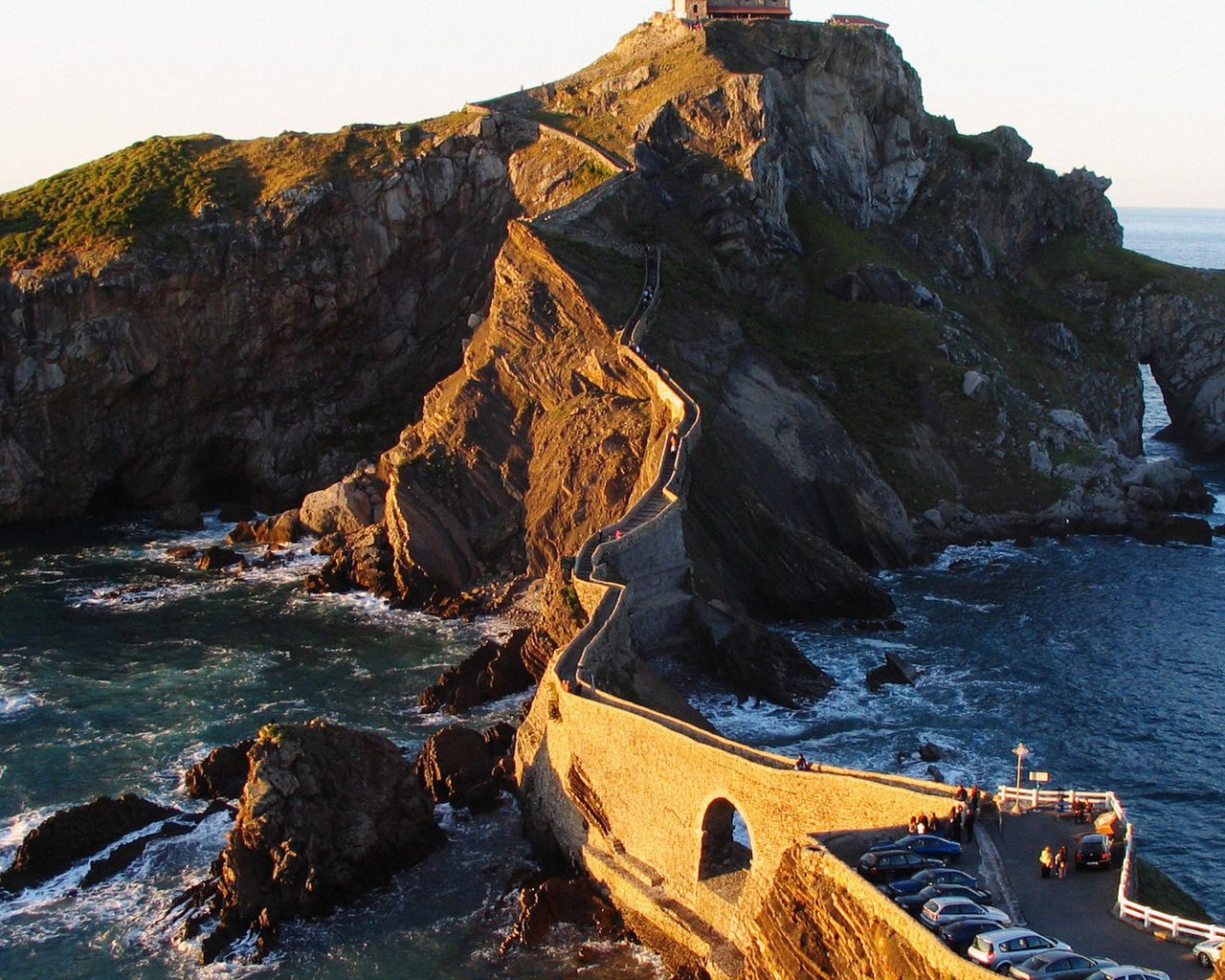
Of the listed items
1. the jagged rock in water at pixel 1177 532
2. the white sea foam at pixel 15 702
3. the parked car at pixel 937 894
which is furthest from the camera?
the jagged rock in water at pixel 1177 532

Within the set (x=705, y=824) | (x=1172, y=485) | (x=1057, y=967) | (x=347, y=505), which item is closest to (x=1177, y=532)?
(x=1172, y=485)

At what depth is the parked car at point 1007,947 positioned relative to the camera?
92.1 feet

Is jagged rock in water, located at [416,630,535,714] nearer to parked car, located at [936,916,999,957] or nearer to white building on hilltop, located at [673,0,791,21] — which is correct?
parked car, located at [936,916,999,957]

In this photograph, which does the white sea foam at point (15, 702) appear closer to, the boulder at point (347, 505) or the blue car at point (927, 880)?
the boulder at point (347, 505)

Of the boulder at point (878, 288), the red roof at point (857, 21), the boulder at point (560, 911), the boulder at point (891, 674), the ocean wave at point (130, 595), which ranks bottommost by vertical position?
the boulder at point (560, 911)

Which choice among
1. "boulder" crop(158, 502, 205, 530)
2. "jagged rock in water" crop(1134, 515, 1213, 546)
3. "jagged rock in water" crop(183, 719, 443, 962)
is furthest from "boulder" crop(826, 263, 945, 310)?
"jagged rock in water" crop(183, 719, 443, 962)

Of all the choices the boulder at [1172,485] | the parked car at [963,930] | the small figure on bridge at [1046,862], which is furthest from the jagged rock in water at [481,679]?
the boulder at [1172,485]

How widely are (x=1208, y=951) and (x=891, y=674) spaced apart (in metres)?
34.7

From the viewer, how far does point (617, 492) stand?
7462 centimetres

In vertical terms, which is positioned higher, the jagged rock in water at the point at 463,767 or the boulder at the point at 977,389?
the boulder at the point at 977,389

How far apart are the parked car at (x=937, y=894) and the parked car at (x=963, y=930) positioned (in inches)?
50.5

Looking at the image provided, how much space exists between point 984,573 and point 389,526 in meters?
32.8

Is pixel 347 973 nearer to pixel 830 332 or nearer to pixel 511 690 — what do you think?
pixel 511 690

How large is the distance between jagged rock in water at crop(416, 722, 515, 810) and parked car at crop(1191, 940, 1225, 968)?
88.4 feet
